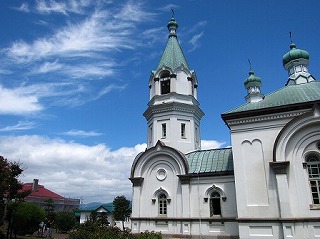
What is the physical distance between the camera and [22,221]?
82.6 ft

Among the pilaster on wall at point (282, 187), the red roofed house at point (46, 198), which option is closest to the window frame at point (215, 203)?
the pilaster on wall at point (282, 187)

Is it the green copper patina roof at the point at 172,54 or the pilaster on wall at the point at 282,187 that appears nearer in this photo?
the pilaster on wall at the point at 282,187

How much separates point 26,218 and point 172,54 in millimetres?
19227

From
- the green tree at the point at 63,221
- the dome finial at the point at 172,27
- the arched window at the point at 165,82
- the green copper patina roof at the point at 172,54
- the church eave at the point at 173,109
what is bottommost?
the green tree at the point at 63,221

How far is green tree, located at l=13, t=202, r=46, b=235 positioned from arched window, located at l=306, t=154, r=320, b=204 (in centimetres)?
2264

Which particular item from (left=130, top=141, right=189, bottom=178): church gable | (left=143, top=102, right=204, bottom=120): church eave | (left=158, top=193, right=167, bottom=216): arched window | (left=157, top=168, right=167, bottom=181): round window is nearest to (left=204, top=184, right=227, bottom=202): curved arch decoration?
(left=130, top=141, right=189, bottom=178): church gable

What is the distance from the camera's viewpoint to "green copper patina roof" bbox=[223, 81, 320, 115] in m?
15.9

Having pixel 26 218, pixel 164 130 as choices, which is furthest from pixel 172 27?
pixel 26 218

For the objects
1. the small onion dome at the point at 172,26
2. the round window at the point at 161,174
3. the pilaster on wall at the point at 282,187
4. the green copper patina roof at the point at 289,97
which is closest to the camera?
the pilaster on wall at the point at 282,187

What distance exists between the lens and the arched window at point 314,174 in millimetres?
14516

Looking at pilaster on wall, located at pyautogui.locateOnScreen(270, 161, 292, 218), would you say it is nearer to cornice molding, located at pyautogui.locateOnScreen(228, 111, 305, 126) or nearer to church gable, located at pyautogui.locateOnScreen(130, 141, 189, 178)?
cornice molding, located at pyautogui.locateOnScreen(228, 111, 305, 126)

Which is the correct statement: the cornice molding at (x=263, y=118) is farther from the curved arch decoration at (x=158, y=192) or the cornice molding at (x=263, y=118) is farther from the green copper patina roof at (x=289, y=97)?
the curved arch decoration at (x=158, y=192)

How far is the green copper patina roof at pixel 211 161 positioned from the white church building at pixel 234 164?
66 mm

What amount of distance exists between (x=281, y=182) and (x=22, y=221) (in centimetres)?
2170
